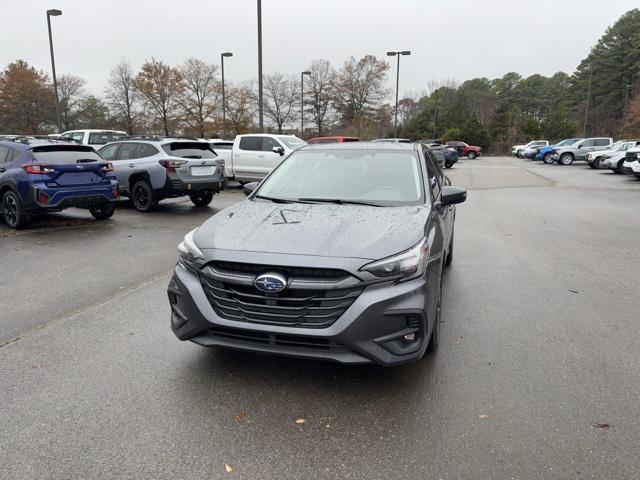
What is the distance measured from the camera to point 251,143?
647 inches

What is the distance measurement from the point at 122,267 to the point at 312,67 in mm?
56420

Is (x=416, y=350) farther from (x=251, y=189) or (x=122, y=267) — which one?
(x=122, y=267)

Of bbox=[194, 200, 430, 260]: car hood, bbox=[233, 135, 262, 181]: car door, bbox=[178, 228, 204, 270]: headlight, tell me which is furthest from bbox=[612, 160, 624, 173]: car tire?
bbox=[178, 228, 204, 270]: headlight

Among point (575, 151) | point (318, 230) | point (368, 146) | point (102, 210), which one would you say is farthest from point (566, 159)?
point (318, 230)

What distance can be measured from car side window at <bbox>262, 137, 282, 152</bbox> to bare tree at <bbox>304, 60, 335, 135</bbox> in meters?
42.9

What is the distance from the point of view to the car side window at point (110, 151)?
12141 millimetres

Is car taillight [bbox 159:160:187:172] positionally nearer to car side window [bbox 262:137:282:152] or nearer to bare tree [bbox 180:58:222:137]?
car side window [bbox 262:137:282:152]

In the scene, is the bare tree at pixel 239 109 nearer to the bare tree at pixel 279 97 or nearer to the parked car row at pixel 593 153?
the bare tree at pixel 279 97

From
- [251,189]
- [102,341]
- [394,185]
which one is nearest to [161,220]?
[251,189]

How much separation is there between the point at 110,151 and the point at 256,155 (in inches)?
198

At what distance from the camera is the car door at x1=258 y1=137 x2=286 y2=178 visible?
51.8 ft

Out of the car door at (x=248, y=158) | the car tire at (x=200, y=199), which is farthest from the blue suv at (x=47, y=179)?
the car door at (x=248, y=158)

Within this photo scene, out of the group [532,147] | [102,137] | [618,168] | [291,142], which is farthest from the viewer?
[532,147]

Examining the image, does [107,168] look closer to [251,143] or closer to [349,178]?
[349,178]
